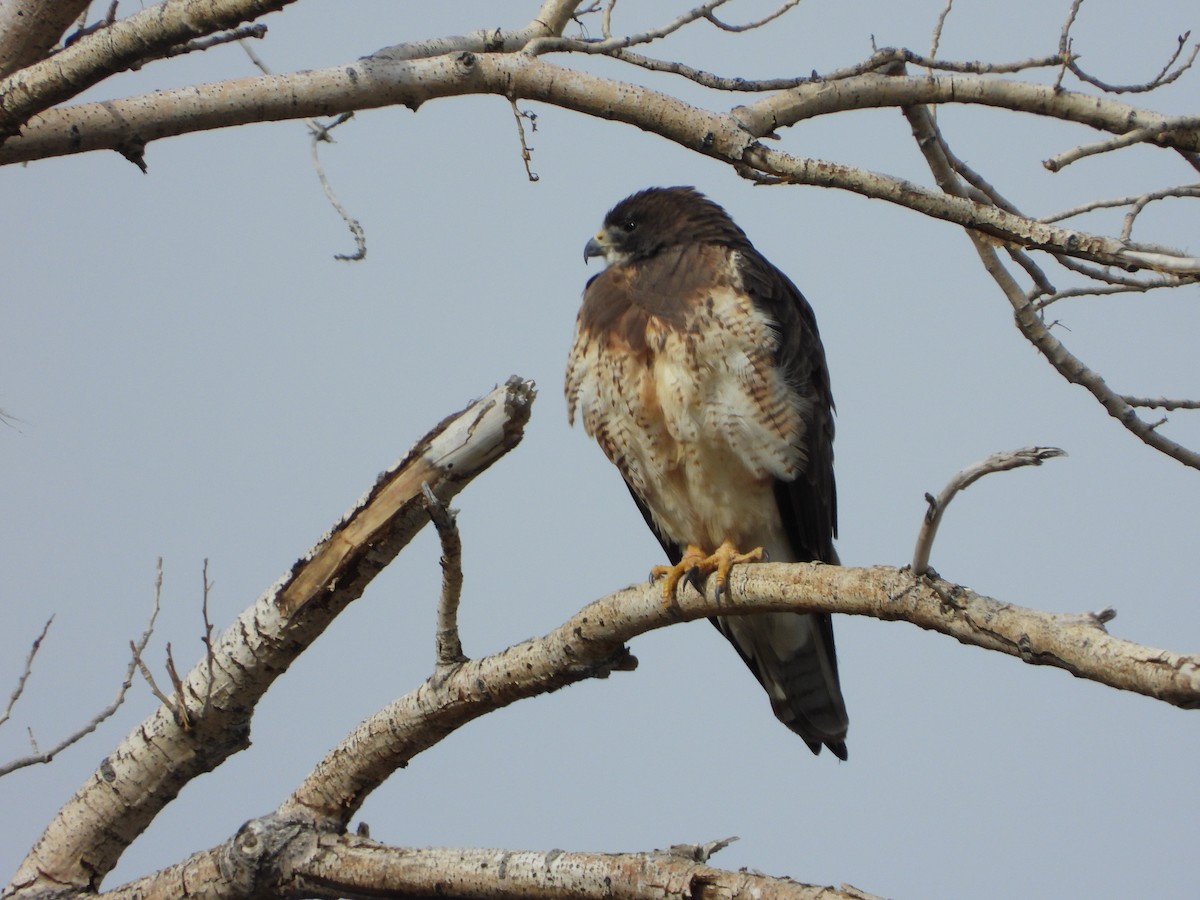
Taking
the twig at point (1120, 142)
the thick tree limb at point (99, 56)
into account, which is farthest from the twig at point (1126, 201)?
the thick tree limb at point (99, 56)

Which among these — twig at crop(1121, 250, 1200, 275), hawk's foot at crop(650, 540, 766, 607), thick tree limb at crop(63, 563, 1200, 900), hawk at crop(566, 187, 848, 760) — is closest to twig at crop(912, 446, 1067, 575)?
thick tree limb at crop(63, 563, 1200, 900)

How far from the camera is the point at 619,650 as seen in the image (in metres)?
3.76

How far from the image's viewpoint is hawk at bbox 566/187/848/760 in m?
4.55

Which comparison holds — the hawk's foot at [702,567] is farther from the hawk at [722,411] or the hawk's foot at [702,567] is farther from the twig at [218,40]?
the twig at [218,40]

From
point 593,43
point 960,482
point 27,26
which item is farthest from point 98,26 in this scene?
point 960,482

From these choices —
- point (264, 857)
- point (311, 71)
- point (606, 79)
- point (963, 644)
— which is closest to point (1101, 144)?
point (606, 79)

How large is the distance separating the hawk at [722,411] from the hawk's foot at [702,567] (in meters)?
0.01

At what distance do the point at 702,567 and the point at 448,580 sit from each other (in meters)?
1.03

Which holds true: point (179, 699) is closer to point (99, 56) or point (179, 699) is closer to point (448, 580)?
point (448, 580)

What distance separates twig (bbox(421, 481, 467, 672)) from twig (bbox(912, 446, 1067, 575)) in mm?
1250

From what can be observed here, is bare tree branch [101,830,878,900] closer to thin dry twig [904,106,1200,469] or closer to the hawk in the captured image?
the hawk

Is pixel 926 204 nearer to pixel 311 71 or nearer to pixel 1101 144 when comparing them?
pixel 1101 144

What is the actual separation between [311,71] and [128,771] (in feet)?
6.79

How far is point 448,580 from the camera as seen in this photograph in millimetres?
3582
